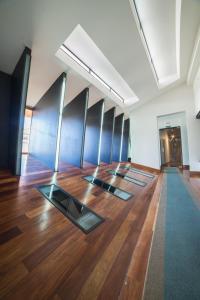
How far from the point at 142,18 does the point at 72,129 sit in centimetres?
377

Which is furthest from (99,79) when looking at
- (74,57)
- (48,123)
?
(48,123)

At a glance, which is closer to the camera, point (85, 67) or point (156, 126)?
point (85, 67)

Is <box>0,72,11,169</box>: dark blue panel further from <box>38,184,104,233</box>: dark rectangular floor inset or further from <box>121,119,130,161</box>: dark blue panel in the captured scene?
<box>121,119,130,161</box>: dark blue panel

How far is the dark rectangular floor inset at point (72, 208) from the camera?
4.87 ft

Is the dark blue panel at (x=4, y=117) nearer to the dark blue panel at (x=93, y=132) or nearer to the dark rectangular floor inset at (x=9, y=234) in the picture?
the dark rectangular floor inset at (x=9, y=234)

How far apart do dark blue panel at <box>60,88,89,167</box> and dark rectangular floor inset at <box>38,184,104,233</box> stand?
7.07 ft

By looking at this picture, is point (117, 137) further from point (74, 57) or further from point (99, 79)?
point (74, 57)

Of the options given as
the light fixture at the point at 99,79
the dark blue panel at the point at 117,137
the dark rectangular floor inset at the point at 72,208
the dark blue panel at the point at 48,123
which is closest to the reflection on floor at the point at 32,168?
the dark blue panel at the point at 48,123

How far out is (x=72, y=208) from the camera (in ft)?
5.96

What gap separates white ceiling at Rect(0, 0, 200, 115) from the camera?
2.05 m

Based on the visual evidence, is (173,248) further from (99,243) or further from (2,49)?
(2,49)

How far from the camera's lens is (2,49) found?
105 inches

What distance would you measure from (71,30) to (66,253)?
3.70 metres

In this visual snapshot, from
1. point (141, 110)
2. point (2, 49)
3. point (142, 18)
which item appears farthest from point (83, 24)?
point (141, 110)
